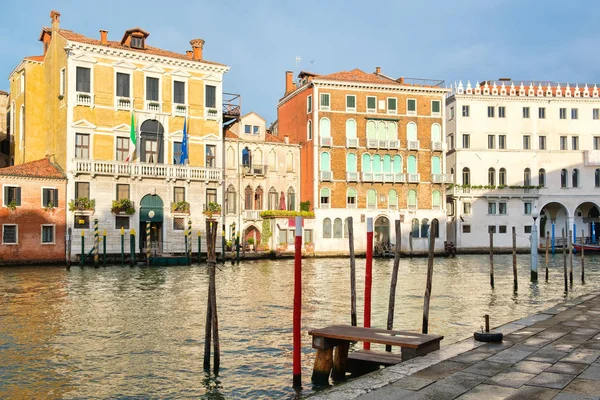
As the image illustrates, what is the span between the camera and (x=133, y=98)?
34062 millimetres

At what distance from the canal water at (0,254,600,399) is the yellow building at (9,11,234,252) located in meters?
6.35

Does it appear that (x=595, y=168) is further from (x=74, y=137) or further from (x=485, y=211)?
(x=74, y=137)

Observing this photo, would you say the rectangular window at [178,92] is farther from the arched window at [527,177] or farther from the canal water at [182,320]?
the arched window at [527,177]

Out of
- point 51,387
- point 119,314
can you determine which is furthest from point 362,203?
point 51,387

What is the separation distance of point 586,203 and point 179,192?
31690 millimetres

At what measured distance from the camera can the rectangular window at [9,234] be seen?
29500mm

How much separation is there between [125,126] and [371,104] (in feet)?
53.8

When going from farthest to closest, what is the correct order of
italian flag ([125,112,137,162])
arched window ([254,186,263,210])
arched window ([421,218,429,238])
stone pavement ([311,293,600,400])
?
arched window ([421,218,429,238]) < arched window ([254,186,263,210]) < italian flag ([125,112,137,162]) < stone pavement ([311,293,600,400])

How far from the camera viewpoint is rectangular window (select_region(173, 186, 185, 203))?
34719mm

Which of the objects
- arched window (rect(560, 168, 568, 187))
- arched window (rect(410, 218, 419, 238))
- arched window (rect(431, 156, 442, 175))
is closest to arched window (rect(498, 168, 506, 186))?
arched window (rect(560, 168, 568, 187))

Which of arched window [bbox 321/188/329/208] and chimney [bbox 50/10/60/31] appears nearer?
chimney [bbox 50/10/60/31]

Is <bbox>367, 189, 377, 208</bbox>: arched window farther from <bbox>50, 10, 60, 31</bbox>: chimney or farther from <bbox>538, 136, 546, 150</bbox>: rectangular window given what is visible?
<bbox>50, 10, 60, 31</bbox>: chimney

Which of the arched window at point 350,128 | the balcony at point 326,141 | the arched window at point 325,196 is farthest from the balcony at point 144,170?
the arched window at point 350,128

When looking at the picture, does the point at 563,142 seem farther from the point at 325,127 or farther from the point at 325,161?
the point at 325,161
